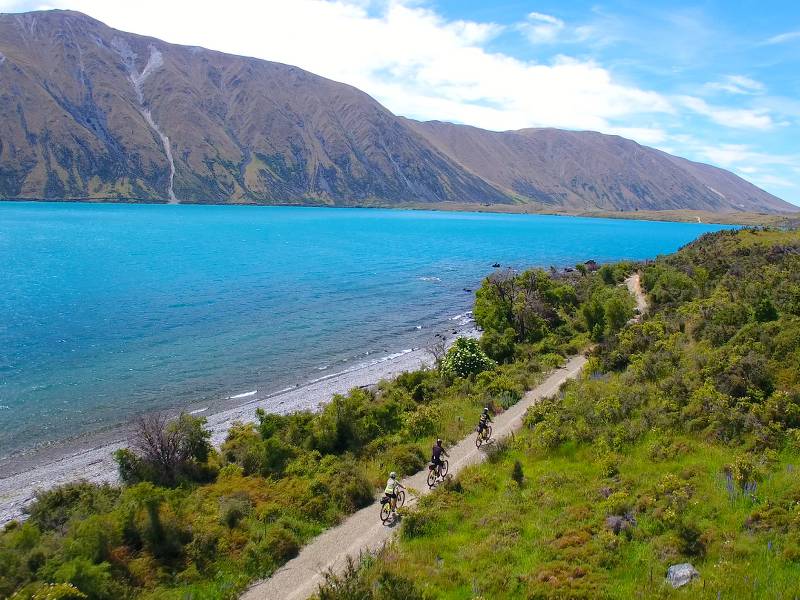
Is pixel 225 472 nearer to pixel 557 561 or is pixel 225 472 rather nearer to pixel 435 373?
pixel 557 561

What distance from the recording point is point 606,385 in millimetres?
30047

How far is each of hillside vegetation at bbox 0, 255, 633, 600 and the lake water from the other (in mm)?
13639

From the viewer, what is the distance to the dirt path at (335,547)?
16.1m

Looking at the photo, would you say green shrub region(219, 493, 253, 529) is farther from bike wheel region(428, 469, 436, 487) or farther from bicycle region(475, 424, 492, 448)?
bicycle region(475, 424, 492, 448)

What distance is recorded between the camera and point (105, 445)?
106 feet

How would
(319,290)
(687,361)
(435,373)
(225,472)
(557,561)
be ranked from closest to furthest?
(557,561) < (225,472) < (687,361) < (435,373) < (319,290)

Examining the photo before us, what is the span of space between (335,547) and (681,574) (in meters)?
11.1

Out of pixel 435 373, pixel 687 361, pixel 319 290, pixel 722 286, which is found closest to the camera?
pixel 687 361

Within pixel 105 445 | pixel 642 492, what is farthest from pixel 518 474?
pixel 105 445

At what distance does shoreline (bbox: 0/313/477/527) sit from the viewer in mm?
26953

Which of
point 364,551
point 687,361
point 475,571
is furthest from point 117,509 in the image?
point 687,361

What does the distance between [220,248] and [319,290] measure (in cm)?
5593

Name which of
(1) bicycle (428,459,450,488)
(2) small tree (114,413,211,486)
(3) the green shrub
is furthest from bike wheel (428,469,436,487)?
(2) small tree (114,413,211,486)

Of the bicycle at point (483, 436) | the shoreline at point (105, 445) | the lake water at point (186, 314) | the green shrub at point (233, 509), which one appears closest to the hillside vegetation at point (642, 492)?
the bicycle at point (483, 436)
